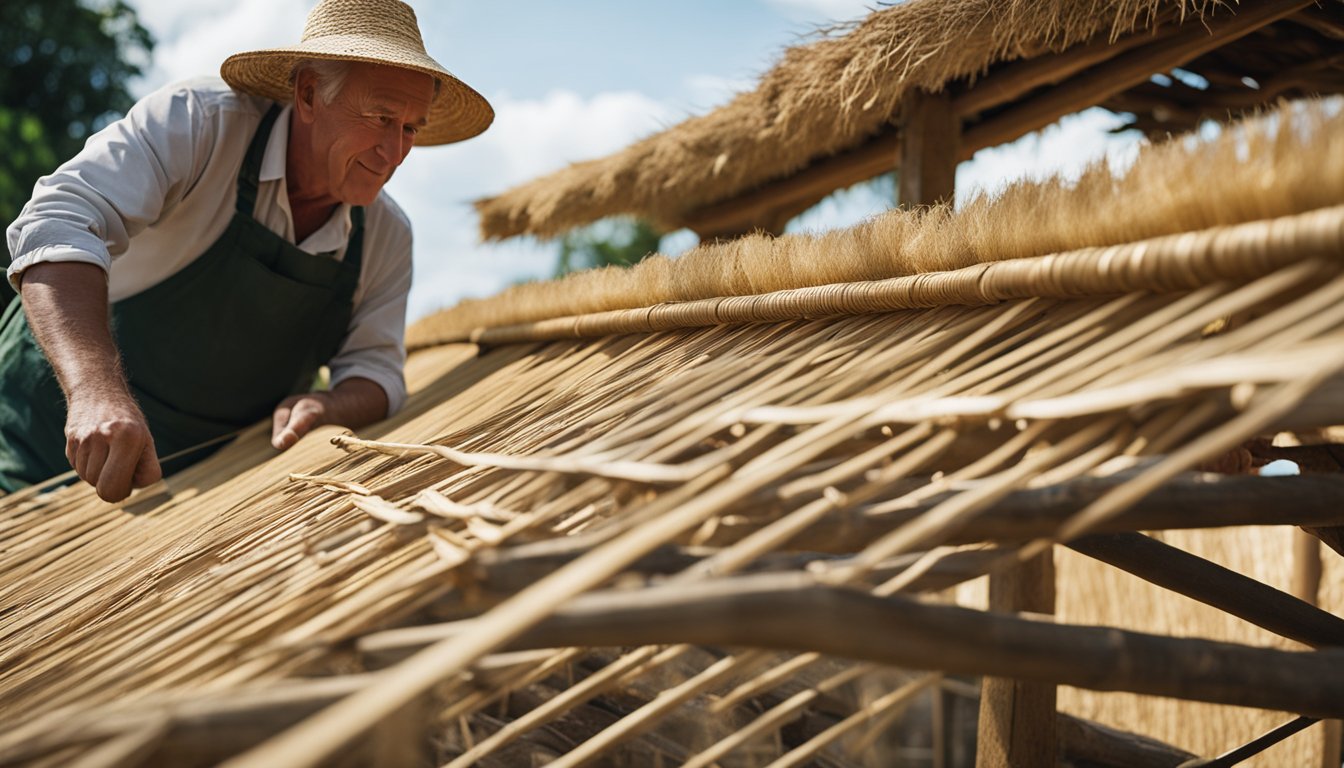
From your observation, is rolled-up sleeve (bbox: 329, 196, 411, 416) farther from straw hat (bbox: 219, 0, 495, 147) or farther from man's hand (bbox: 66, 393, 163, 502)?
man's hand (bbox: 66, 393, 163, 502)

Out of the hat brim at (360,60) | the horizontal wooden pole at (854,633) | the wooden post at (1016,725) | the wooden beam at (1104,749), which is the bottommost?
the wooden beam at (1104,749)

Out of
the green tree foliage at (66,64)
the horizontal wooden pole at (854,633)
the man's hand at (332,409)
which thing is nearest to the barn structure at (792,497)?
the horizontal wooden pole at (854,633)

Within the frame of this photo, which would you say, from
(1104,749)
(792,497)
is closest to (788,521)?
(792,497)

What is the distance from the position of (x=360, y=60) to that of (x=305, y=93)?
0.22 metres

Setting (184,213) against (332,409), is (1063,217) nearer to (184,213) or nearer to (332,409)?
(332,409)

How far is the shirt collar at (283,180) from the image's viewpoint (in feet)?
6.82

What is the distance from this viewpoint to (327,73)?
2.01m

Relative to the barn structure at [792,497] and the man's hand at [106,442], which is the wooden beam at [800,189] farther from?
the man's hand at [106,442]

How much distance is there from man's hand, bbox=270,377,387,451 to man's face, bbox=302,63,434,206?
0.38 m

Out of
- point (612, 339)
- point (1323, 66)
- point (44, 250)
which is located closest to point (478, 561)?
point (612, 339)

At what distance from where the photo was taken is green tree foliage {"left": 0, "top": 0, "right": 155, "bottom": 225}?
1219cm

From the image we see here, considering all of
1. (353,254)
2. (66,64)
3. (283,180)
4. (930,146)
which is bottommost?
(353,254)

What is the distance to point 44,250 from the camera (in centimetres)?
170

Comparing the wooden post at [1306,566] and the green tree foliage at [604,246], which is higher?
the green tree foliage at [604,246]
